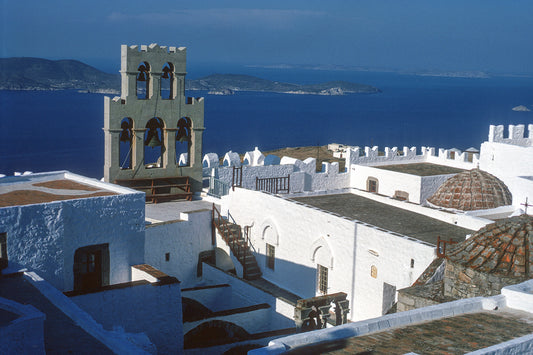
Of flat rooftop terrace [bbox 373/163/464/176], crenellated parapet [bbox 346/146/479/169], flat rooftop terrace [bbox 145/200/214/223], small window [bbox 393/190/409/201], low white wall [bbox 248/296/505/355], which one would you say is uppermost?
crenellated parapet [bbox 346/146/479/169]

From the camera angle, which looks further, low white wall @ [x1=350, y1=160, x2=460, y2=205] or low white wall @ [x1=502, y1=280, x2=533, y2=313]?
low white wall @ [x1=350, y1=160, x2=460, y2=205]

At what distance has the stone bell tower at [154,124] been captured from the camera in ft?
75.7

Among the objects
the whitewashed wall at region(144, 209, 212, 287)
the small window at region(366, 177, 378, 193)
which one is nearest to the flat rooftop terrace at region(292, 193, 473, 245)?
the whitewashed wall at region(144, 209, 212, 287)

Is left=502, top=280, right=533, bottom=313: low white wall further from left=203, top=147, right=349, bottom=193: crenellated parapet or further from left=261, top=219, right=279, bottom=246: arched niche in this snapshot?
left=203, top=147, right=349, bottom=193: crenellated parapet

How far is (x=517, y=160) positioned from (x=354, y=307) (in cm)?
1117

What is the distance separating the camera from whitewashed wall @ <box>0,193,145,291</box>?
45.5 ft

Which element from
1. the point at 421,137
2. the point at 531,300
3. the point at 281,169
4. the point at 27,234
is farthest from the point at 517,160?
the point at 421,137

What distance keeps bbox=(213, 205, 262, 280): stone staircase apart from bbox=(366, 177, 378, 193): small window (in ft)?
27.1

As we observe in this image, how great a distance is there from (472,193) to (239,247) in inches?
317

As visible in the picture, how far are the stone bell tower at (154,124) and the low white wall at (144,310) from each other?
8617 mm

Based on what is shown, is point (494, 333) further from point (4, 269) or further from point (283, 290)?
point (283, 290)

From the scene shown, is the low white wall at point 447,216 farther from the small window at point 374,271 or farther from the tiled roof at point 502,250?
the tiled roof at point 502,250

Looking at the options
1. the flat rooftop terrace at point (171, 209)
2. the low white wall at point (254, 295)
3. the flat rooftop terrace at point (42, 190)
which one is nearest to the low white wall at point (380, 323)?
the low white wall at point (254, 295)

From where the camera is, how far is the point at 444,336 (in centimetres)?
920
